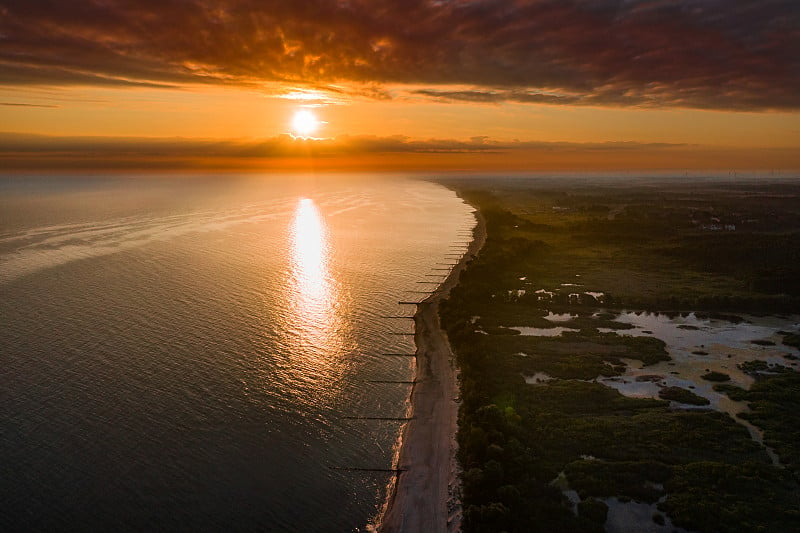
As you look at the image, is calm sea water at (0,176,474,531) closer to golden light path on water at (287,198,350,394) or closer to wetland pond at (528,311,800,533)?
golden light path on water at (287,198,350,394)

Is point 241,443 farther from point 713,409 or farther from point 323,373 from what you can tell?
point 713,409

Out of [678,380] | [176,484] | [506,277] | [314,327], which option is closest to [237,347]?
[314,327]

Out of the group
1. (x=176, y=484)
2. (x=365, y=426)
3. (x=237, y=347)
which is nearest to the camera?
(x=176, y=484)

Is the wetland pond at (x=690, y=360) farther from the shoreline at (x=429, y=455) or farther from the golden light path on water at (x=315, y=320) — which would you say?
the golden light path on water at (x=315, y=320)

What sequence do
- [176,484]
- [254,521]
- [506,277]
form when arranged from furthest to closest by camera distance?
[506,277] < [176,484] < [254,521]

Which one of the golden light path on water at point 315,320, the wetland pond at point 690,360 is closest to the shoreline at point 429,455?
the wetland pond at point 690,360

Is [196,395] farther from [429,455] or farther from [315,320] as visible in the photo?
[315,320]
